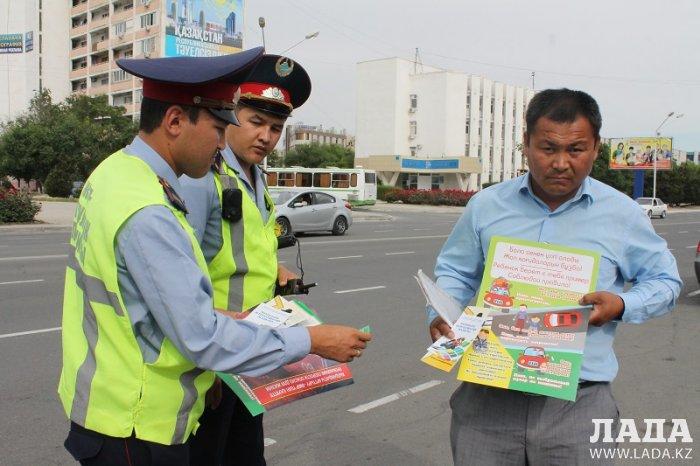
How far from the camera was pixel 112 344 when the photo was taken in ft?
5.34

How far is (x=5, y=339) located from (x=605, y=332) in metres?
5.79

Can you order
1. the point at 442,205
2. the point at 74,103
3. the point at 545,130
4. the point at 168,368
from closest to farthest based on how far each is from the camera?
the point at 168,368 < the point at 545,130 < the point at 442,205 < the point at 74,103

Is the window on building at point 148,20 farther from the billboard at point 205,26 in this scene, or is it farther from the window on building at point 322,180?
the window on building at point 322,180

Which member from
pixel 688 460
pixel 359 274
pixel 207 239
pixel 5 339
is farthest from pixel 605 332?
pixel 359 274

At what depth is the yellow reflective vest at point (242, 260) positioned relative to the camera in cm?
225

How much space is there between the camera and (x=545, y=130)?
213 cm

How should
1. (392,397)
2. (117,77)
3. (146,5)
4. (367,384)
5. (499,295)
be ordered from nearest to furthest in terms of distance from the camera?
(499,295), (392,397), (367,384), (146,5), (117,77)

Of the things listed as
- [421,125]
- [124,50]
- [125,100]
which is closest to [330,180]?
[421,125]

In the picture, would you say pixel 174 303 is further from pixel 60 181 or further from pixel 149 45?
pixel 149 45

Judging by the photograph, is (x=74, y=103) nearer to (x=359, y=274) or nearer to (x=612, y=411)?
(x=359, y=274)

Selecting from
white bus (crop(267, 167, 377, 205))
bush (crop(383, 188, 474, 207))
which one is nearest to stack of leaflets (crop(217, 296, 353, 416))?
white bus (crop(267, 167, 377, 205))

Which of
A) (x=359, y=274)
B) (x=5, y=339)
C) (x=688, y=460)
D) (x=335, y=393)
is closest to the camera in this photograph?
(x=688, y=460)

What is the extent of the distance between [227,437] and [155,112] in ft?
4.63

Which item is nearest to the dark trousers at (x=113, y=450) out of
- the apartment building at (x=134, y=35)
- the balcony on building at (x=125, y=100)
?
the apartment building at (x=134, y=35)
